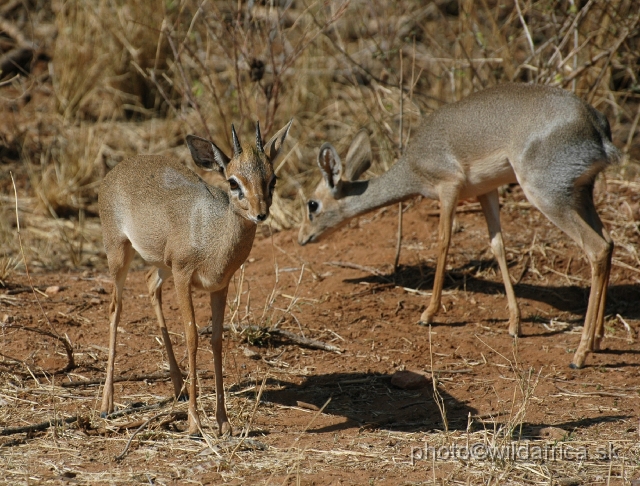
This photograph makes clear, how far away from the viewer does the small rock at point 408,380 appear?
5.93 metres

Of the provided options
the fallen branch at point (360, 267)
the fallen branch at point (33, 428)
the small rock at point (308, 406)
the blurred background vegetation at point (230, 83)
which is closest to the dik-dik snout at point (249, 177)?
the small rock at point (308, 406)

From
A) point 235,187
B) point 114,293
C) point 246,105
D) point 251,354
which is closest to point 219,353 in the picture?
point 114,293

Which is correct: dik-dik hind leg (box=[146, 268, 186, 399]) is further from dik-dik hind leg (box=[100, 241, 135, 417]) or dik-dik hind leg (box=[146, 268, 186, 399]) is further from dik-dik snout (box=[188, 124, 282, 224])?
dik-dik snout (box=[188, 124, 282, 224])

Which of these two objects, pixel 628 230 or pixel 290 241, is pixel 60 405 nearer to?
pixel 290 241

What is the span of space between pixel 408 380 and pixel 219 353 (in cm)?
160

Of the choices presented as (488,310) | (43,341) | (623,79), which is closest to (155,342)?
(43,341)

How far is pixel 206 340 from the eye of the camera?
21.7 ft

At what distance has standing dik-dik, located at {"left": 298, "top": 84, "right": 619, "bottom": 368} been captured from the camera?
22.0 feet

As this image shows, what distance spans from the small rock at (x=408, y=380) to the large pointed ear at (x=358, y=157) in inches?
111

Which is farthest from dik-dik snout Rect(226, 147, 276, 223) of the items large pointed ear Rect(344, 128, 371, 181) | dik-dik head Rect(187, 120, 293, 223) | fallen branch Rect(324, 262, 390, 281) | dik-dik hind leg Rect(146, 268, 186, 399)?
large pointed ear Rect(344, 128, 371, 181)

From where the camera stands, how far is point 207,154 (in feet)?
15.5

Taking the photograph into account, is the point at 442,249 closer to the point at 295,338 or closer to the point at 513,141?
Result: the point at 513,141

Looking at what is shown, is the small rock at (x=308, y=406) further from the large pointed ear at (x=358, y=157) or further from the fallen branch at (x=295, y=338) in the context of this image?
the large pointed ear at (x=358, y=157)

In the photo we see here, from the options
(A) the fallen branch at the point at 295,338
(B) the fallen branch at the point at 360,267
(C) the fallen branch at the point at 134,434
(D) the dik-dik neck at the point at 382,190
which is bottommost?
(B) the fallen branch at the point at 360,267
